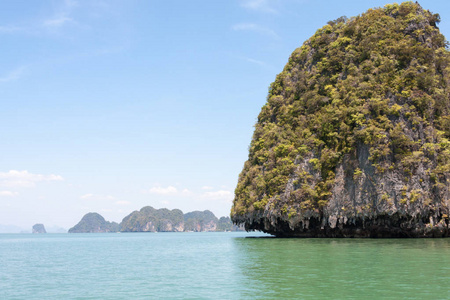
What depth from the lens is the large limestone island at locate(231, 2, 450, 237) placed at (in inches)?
1526

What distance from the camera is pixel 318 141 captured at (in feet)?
152

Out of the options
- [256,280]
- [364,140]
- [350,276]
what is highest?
[364,140]

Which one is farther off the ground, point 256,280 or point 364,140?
point 364,140

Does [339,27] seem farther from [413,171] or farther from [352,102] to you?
[413,171]

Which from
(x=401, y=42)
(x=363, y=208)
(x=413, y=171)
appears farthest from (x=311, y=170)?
(x=401, y=42)

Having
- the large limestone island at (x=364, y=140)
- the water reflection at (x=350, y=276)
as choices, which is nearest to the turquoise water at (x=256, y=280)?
the water reflection at (x=350, y=276)

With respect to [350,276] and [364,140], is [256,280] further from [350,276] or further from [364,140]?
[364,140]

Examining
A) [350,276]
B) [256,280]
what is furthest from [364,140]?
[256,280]

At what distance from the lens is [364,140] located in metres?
40.9

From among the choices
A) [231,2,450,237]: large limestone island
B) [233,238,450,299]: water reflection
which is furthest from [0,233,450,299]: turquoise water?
[231,2,450,237]: large limestone island

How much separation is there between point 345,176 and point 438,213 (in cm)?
972

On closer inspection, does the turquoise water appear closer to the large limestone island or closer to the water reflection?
the water reflection

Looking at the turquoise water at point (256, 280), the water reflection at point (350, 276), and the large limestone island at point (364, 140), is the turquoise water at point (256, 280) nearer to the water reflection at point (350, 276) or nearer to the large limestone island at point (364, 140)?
the water reflection at point (350, 276)

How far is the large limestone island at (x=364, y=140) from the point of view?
38750 mm
